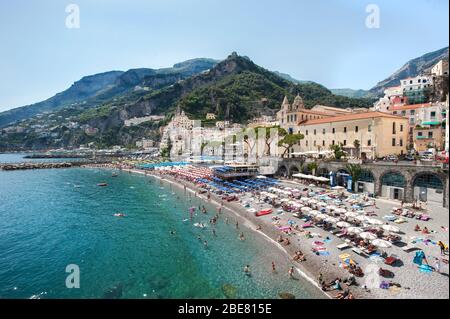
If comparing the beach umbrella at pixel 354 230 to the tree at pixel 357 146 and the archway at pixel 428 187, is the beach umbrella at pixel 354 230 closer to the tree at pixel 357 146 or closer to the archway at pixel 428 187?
the archway at pixel 428 187

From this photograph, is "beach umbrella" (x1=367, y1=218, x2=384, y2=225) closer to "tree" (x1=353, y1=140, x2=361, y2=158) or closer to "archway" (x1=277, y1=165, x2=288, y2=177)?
"tree" (x1=353, y1=140, x2=361, y2=158)

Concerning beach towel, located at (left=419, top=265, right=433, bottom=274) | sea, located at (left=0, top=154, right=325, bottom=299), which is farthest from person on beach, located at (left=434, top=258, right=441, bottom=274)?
sea, located at (left=0, top=154, right=325, bottom=299)

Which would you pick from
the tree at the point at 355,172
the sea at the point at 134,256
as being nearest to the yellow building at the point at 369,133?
the tree at the point at 355,172

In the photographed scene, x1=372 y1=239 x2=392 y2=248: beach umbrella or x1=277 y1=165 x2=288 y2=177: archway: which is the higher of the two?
x1=277 y1=165 x2=288 y2=177: archway

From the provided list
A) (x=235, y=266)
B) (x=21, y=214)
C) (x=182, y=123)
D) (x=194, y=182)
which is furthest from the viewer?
(x=182, y=123)

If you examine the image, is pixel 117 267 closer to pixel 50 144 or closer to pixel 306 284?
pixel 306 284
